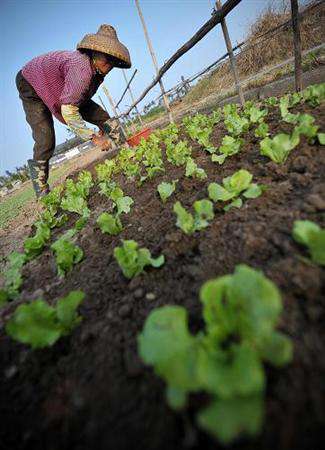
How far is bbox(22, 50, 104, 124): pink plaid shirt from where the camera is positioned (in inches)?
148

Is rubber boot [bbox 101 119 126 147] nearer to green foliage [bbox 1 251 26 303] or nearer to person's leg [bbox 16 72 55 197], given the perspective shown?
person's leg [bbox 16 72 55 197]

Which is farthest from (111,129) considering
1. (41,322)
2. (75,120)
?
(41,322)

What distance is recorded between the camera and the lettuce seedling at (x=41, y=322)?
1112 millimetres

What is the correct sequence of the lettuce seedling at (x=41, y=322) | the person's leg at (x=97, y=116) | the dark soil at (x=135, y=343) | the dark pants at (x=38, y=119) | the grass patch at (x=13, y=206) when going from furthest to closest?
the grass patch at (x=13, y=206)
the person's leg at (x=97, y=116)
the dark pants at (x=38, y=119)
the lettuce seedling at (x=41, y=322)
the dark soil at (x=135, y=343)

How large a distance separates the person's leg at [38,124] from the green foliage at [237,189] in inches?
167

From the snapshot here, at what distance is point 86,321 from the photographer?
1339mm

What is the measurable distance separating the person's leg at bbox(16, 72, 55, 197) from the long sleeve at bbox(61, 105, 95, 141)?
1.03 metres

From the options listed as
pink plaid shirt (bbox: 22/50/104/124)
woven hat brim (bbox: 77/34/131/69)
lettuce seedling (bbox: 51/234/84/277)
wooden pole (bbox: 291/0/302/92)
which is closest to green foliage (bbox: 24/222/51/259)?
lettuce seedling (bbox: 51/234/84/277)

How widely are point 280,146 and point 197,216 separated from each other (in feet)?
2.70

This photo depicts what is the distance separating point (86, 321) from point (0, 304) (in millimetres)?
872

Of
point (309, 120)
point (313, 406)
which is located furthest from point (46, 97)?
point (313, 406)

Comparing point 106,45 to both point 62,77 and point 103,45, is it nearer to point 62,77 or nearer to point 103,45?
point 103,45

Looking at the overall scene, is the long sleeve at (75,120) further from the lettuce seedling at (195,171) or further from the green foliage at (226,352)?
the green foliage at (226,352)

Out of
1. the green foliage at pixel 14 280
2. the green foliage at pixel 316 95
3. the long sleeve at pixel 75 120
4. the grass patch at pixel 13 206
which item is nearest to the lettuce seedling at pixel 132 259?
the green foliage at pixel 14 280
